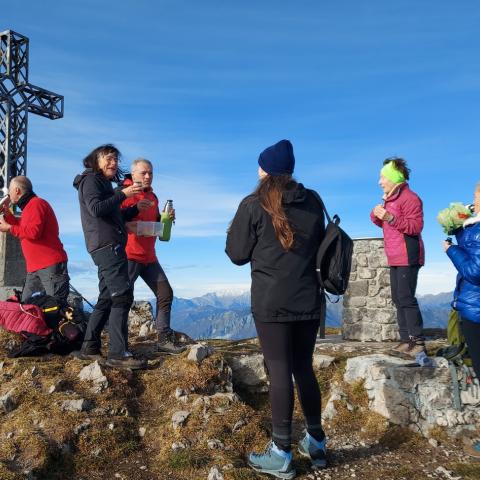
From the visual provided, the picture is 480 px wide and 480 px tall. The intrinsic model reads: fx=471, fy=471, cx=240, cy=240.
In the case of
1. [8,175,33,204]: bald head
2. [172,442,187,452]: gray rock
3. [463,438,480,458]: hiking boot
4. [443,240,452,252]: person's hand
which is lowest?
[463,438,480,458]: hiking boot

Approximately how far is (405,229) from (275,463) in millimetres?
3883

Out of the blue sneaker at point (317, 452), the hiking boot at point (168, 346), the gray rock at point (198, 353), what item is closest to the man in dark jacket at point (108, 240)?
the gray rock at point (198, 353)

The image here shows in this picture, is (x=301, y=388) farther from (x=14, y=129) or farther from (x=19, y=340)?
(x=14, y=129)

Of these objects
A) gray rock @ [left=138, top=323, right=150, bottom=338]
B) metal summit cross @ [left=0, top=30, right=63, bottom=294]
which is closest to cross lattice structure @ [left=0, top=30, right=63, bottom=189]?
metal summit cross @ [left=0, top=30, right=63, bottom=294]

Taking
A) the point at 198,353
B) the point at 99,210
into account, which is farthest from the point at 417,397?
the point at 99,210

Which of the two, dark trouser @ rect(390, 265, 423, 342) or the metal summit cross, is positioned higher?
the metal summit cross

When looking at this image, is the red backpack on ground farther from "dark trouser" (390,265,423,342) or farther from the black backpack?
"dark trouser" (390,265,423,342)

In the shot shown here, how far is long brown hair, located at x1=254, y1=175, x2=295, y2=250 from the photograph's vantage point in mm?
3828

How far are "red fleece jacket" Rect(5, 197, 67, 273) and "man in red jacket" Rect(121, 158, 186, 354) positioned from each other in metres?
0.98

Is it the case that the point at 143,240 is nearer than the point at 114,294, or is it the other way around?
the point at 114,294

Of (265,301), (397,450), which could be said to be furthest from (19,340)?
(397,450)

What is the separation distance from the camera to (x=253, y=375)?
21.0 feet

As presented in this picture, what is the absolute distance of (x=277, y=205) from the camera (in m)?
3.85

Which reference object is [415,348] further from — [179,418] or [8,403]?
[8,403]
